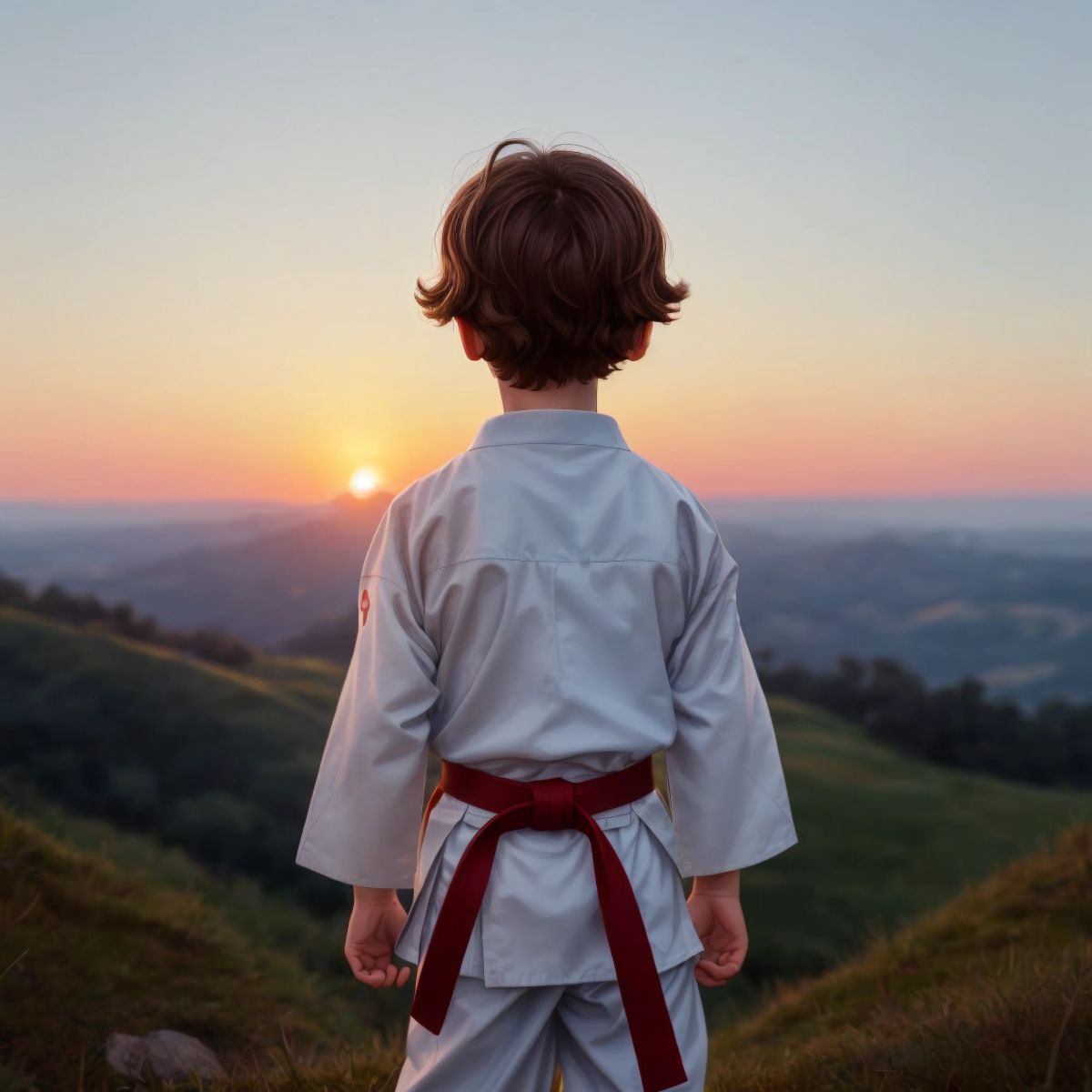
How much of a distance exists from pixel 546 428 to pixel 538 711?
1.91ft

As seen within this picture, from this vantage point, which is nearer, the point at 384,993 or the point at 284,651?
the point at 384,993

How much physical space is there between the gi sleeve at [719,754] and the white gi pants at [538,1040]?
0.26 m

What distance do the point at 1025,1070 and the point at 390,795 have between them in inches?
61.1

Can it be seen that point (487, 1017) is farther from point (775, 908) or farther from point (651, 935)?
point (775, 908)

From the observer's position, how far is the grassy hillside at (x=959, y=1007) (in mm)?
2408

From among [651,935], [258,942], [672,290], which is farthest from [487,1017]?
[258,942]

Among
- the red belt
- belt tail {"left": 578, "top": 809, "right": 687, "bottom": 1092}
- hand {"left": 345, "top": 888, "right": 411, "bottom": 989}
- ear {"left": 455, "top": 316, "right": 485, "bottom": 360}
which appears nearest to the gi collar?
ear {"left": 455, "top": 316, "right": 485, "bottom": 360}

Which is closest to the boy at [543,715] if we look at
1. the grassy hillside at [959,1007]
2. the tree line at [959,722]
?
the grassy hillside at [959,1007]

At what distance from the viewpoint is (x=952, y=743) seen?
576 inches

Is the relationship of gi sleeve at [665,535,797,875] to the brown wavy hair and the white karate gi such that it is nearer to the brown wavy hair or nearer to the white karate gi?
the white karate gi

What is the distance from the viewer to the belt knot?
2.07 m

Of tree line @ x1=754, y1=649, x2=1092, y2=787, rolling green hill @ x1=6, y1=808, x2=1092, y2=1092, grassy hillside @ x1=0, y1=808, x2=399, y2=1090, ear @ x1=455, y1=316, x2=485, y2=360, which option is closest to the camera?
ear @ x1=455, y1=316, x2=485, y2=360

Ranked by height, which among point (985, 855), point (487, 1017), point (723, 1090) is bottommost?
point (985, 855)

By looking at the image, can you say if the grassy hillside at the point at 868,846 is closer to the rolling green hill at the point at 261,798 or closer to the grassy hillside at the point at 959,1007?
the rolling green hill at the point at 261,798
